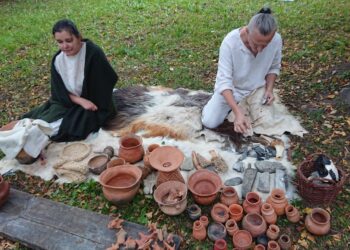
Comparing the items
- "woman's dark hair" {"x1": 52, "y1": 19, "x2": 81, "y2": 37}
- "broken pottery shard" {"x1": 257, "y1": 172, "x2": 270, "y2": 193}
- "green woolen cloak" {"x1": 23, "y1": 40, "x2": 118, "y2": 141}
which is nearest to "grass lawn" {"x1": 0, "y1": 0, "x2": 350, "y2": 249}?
"broken pottery shard" {"x1": 257, "y1": 172, "x2": 270, "y2": 193}

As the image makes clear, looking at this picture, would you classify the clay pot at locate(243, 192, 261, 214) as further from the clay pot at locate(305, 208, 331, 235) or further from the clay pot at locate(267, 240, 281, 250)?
the clay pot at locate(305, 208, 331, 235)

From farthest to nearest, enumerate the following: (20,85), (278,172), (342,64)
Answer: (20,85) → (342,64) → (278,172)

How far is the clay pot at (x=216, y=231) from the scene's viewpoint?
2.68 metres

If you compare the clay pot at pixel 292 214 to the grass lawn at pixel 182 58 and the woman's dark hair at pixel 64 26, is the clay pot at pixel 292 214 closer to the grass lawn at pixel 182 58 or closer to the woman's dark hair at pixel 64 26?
the grass lawn at pixel 182 58

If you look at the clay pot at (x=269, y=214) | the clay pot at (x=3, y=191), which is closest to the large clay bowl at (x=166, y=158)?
the clay pot at (x=269, y=214)

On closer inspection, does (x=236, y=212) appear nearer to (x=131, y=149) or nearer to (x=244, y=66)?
(x=131, y=149)

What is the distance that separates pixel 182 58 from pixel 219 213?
11.6ft

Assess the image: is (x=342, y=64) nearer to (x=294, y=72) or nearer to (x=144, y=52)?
(x=294, y=72)

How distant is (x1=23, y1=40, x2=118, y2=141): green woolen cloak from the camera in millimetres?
3730

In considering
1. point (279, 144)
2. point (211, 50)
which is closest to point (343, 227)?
point (279, 144)

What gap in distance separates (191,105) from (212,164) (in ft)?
3.76

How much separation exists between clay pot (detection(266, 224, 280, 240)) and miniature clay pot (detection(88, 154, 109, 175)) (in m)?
1.72

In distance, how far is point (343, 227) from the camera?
109 inches

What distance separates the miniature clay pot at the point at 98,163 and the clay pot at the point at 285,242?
183 cm
